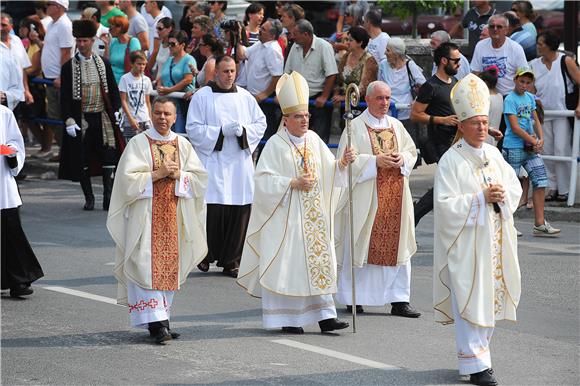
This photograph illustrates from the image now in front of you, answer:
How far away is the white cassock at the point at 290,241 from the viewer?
987cm

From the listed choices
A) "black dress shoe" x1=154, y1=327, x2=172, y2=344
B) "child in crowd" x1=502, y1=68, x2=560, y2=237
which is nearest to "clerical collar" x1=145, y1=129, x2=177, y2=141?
"black dress shoe" x1=154, y1=327, x2=172, y2=344

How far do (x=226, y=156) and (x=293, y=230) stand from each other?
8.44ft

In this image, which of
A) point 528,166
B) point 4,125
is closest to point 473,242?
point 4,125

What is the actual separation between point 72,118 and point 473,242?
8.31 meters

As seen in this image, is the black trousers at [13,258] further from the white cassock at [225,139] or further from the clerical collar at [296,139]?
the clerical collar at [296,139]

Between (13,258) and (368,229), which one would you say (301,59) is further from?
(13,258)

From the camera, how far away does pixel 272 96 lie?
54.0ft

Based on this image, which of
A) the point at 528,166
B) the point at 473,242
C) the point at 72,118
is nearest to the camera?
the point at 473,242

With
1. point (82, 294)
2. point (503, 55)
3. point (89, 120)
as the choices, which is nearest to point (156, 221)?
point (82, 294)

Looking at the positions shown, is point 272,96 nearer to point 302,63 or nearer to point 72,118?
point 302,63

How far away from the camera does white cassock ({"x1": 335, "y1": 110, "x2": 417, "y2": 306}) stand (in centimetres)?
1063

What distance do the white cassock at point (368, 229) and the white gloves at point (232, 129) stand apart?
166 centimetres

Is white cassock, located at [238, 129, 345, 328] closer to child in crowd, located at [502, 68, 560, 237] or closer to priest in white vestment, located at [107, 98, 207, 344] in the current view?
priest in white vestment, located at [107, 98, 207, 344]

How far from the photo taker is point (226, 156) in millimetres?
12359
